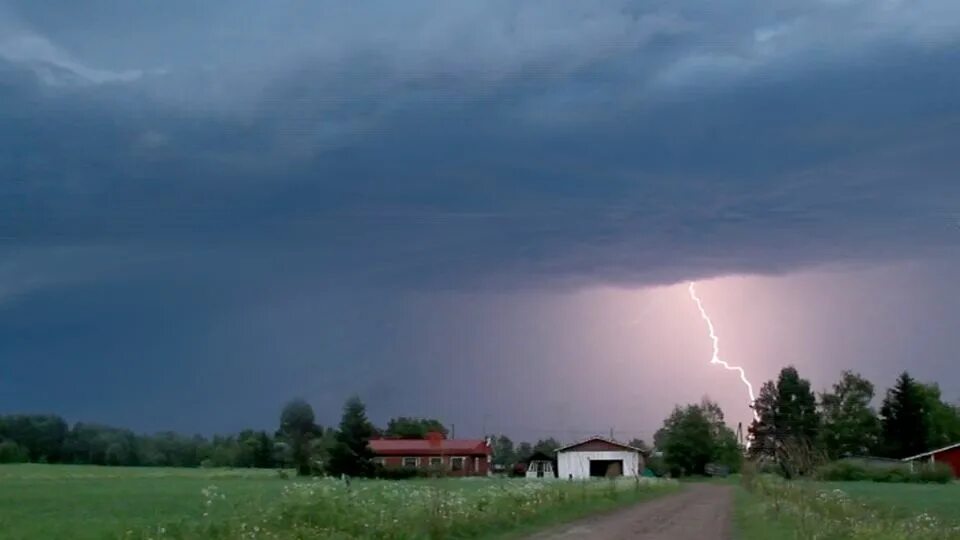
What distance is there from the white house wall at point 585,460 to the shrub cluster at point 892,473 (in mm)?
23178

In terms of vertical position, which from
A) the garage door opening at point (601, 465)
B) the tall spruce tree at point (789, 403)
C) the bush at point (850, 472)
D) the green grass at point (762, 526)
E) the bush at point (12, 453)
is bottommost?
the green grass at point (762, 526)

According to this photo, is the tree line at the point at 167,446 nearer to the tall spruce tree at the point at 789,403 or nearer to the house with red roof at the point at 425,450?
the house with red roof at the point at 425,450

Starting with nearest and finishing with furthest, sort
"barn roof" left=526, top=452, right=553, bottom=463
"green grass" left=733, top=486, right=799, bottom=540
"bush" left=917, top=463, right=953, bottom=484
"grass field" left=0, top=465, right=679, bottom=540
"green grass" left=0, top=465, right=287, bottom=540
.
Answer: "grass field" left=0, top=465, right=679, bottom=540 < "green grass" left=0, top=465, right=287, bottom=540 < "green grass" left=733, top=486, right=799, bottom=540 < "bush" left=917, top=463, right=953, bottom=484 < "barn roof" left=526, top=452, right=553, bottom=463

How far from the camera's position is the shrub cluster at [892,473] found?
99250 mm

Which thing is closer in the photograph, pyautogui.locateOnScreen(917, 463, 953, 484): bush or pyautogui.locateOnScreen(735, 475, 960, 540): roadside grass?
pyautogui.locateOnScreen(735, 475, 960, 540): roadside grass

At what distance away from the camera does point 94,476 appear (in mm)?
85625

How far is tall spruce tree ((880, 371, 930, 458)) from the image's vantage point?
425 ft

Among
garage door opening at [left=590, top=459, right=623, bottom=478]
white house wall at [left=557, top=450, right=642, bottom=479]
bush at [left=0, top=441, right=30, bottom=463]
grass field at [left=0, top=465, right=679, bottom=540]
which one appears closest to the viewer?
grass field at [left=0, top=465, right=679, bottom=540]

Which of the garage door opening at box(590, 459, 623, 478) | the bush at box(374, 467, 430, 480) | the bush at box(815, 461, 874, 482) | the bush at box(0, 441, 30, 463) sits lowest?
the bush at box(374, 467, 430, 480)

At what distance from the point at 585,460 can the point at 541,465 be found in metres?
7.41

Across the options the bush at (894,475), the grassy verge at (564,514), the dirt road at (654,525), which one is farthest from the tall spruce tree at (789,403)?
the dirt road at (654,525)

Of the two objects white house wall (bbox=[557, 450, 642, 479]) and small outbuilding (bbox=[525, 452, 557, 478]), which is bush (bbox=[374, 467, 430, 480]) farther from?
white house wall (bbox=[557, 450, 642, 479])

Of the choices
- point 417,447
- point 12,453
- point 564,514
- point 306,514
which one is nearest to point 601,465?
point 417,447

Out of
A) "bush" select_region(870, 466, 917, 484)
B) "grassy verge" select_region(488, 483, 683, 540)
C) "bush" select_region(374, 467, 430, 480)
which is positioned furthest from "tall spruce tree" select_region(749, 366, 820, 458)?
"grassy verge" select_region(488, 483, 683, 540)
